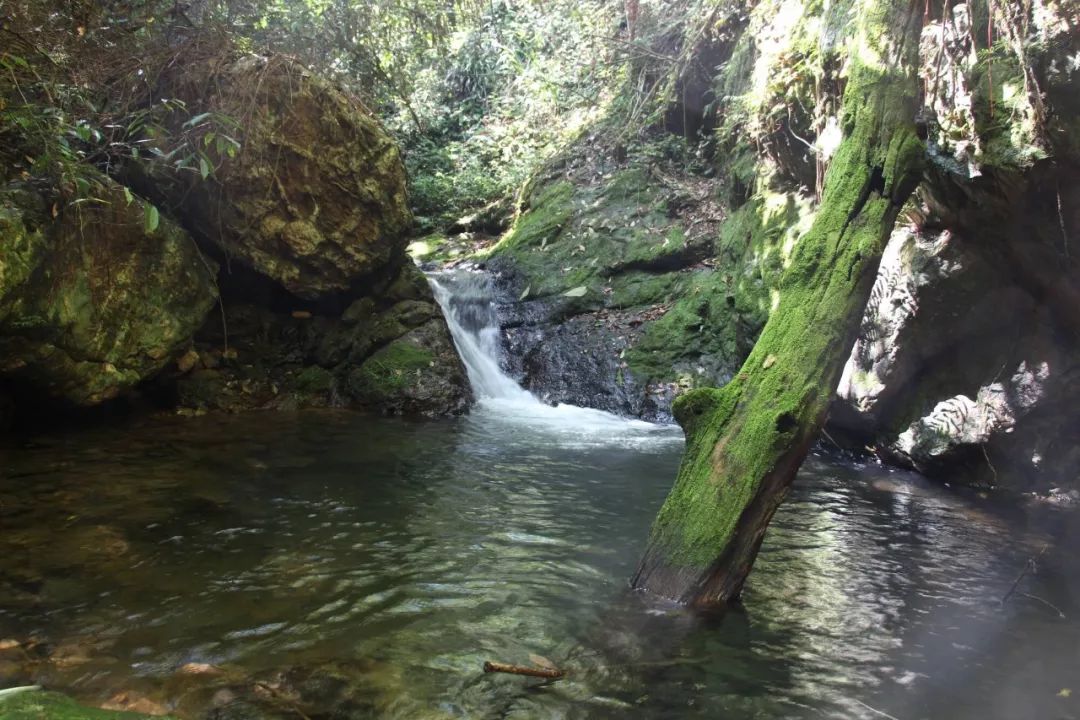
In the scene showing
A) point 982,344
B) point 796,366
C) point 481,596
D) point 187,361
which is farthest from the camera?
point 187,361

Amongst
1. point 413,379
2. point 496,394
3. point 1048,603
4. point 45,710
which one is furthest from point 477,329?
point 45,710

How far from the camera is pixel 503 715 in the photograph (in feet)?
10.2

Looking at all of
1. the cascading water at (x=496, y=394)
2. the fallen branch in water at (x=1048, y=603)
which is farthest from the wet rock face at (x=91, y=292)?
the fallen branch in water at (x=1048, y=603)

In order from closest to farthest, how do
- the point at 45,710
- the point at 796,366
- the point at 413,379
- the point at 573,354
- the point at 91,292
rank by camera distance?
the point at 45,710 < the point at 796,366 < the point at 91,292 < the point at 413,379 < the point at 573,354

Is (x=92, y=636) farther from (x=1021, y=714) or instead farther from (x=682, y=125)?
(x=682, y=125)

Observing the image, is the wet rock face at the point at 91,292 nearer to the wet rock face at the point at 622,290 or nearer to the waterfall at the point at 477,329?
the waterfall at the point at 477,329

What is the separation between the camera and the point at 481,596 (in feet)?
14.1

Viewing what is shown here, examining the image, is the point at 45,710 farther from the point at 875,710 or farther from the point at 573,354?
the point at 573,354

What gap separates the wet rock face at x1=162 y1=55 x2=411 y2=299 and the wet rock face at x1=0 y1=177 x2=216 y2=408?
2.46 ft

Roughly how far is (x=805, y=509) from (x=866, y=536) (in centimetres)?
73

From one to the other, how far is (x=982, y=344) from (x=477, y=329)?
787 centimetres

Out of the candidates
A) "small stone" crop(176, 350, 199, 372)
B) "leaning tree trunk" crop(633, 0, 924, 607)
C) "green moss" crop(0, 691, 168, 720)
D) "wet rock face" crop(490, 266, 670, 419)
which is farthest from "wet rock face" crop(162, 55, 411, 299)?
"green moss" crop(0, 691, 168, 720)

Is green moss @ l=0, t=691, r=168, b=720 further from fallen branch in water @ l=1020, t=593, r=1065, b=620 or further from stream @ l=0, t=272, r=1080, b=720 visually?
fallen branch in water @ l=1020, t=593, r=1065, b=620

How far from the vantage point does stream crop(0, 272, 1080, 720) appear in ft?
10.7
